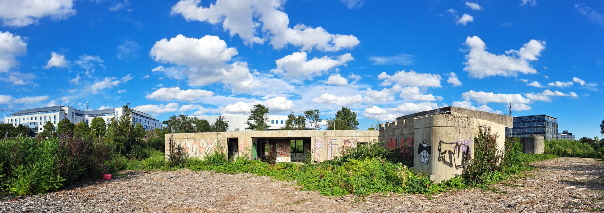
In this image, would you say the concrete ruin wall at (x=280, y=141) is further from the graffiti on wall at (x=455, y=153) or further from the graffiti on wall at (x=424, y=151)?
the graffiti on wall at (x=455, y=153)

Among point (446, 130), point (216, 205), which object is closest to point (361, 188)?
point (446, 130)

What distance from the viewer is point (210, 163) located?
19.8 metres

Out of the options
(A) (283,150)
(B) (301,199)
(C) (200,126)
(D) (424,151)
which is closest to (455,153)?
(D) (424,151)

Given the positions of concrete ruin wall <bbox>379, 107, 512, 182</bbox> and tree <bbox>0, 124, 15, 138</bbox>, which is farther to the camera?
tree <bbox>0, 124, 15, 138</bbox>

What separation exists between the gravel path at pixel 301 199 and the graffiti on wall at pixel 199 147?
875 centimetres

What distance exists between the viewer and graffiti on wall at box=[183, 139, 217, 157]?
72.0ft

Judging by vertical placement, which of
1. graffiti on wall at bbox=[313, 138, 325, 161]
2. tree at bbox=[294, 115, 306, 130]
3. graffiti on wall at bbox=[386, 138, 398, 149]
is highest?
tree at bbox=[294, 115, 306, 130]

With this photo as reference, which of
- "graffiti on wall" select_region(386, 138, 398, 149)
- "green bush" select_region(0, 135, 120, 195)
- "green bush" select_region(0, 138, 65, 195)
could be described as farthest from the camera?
"graffiti on wall" select_region(386, 138, 398, 149)

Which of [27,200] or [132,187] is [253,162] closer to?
[132,187]

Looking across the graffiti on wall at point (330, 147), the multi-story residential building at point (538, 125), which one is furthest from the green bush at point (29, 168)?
the multi-story residential building at point (538, 125)

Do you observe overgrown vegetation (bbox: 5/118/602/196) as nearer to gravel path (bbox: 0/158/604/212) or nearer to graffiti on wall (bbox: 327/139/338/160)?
gravel path (bbox: 0/158/604/212)

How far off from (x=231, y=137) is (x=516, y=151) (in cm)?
1464

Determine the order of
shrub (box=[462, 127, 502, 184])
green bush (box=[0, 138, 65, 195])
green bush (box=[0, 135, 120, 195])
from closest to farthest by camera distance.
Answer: shrub (box=[462, 127, 502, 184]) → green bush (box=[0, 138, 65, 195]) → green bush (box=[0, 135, 120, 195])

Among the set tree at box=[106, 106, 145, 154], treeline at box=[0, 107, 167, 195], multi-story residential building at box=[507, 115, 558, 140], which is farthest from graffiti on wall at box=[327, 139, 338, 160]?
multi-story residential building at box=[507, 115, 558, 140]
